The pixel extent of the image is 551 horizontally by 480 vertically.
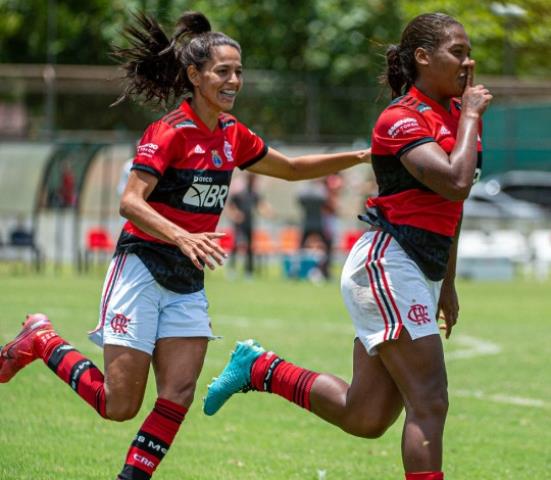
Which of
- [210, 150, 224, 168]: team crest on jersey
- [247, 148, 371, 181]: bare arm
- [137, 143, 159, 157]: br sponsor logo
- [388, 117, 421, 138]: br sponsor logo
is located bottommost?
[247, 148, 371, 181]: bare arm

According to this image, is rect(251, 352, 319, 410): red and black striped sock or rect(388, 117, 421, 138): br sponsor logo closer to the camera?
rect(388, 117, 421, 138): br sponsor logo

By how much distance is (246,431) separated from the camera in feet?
26.9

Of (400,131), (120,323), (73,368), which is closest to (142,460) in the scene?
(120,323)

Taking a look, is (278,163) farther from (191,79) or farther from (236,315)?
(236,315)

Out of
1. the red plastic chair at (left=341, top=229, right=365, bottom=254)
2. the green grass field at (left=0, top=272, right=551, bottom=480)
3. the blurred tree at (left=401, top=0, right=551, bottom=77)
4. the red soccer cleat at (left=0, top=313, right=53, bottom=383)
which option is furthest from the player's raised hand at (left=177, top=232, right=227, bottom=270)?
the blurred tree at (left=401, top=0, right=551, bottom=77)

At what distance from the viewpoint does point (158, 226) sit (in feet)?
18.5

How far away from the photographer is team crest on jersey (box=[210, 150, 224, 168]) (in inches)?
239

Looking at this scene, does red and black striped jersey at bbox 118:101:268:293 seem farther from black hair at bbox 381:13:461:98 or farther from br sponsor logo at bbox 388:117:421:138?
br sponsor logo at bbox 388:117:421:138

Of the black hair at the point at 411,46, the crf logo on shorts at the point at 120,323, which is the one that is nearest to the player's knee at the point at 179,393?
the crf logo on shorts at the point at 120,323

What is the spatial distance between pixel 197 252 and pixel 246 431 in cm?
292

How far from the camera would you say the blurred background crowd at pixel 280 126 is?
2591 centimetres

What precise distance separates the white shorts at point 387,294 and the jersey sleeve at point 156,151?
40.0 inches

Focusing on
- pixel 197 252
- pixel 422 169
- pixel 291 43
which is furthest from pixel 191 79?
pixel 291 43

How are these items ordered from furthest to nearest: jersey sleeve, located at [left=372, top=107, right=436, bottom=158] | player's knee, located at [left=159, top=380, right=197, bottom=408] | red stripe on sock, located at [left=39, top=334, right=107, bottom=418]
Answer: red stripe on sock, located at [left=39, top=334, right=107, bottom=418]
player's knee, located at [left=159, top=380, right=197, bottom=408]
jersey sleeve, located at [left=372, top=107, right=436, bottom=158]
